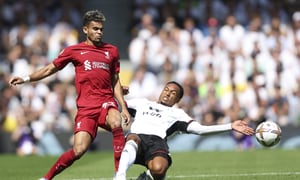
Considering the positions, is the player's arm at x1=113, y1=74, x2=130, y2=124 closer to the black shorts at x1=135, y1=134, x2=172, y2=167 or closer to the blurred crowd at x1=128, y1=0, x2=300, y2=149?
the black shorts at x1=135, y1=134, x2=172, y2=167

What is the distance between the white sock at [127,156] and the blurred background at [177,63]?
9.32 meters

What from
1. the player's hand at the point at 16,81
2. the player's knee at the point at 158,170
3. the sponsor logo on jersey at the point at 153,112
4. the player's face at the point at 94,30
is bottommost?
the player's knee at the point at 158,170

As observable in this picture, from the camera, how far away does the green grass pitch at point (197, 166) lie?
42.5ft

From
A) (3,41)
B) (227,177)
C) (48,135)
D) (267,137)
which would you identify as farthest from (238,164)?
(3,41)

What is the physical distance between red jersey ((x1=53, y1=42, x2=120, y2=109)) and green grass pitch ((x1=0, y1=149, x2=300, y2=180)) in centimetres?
209

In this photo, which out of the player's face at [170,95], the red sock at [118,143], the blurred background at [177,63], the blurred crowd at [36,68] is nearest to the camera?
the red sock at [118,143]

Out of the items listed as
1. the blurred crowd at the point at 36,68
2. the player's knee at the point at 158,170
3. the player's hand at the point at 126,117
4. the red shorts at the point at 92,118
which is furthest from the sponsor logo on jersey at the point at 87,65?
the blurred crowd at the point at 36,68

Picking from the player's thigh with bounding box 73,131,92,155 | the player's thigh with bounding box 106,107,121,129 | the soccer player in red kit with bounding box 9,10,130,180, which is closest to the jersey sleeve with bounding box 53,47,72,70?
the soccer player in red kit with bounding box 9,10,130,180

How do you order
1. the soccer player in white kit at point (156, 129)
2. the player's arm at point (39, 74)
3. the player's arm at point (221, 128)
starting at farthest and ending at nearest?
the player's arm at point (39, 74) < the soccer player in white kit at point (156, 129) < the player's arm at point (221, 128)

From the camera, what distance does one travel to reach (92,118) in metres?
11.1

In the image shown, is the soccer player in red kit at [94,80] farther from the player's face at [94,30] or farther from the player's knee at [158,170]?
the player's knee at [158,170]

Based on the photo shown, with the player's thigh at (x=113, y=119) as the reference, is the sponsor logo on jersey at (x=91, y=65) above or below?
above

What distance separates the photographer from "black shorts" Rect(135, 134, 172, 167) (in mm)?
10750

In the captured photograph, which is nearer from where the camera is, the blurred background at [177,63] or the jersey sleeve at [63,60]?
the jersey sleeve at [63,60]
